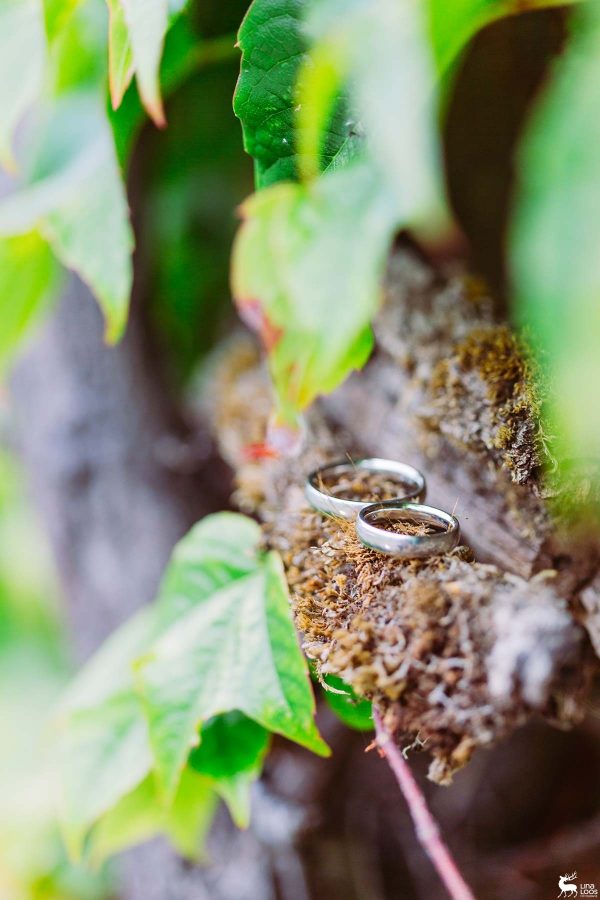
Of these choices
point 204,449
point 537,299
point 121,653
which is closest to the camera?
point 537,299

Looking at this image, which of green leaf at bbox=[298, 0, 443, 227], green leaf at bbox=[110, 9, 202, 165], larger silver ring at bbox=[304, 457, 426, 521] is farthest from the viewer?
green leaf at bbox=[110, 9, 202, 165]

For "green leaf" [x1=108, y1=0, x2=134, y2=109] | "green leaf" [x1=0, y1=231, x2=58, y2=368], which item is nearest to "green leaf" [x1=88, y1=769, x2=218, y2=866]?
"green leaf" [x1=0, y1=231, x2=58, y2=368]

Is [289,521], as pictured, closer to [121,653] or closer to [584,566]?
[584,566]

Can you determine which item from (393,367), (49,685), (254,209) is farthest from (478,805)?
(49,685)

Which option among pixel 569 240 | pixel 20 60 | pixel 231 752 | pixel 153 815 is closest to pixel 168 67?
pixel 20 60

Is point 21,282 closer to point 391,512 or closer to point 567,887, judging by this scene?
point 391,512

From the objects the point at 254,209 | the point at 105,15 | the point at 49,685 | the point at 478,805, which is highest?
the point at 105,15

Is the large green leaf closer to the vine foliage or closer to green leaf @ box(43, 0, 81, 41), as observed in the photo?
the vine foliage

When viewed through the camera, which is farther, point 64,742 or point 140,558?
point 140,558
